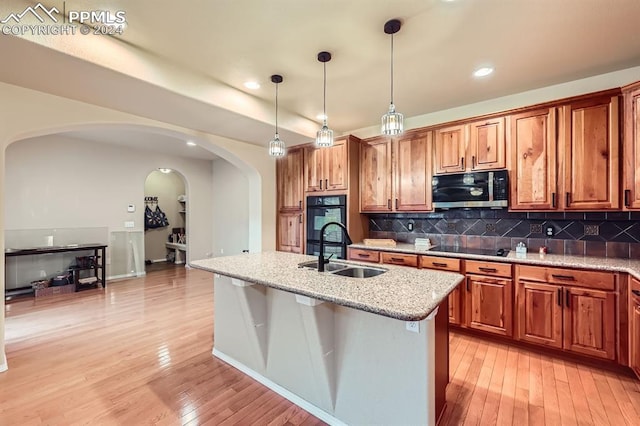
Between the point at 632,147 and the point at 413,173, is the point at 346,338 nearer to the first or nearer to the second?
the point at 413,173

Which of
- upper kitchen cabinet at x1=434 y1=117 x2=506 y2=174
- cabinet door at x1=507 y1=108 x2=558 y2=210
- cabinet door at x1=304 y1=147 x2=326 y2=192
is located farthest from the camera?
cabinet door at x1=304 y1=147 x2=326 y2=192

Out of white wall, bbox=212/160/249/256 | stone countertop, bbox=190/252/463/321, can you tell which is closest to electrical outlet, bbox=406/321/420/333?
stone countertop, bbox=190/252/463/321

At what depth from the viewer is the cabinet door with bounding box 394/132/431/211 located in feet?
11.6

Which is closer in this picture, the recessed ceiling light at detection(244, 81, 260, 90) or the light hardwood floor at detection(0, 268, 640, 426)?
the light hardwood floor at detection(0, 268, 640, 426)

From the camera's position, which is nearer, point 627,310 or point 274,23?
point 274,23

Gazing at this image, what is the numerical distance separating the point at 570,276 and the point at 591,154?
1.15 m

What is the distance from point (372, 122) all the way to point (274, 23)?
2.44m

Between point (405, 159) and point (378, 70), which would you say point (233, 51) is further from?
point (405, 159)

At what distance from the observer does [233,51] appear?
2381 millimetres

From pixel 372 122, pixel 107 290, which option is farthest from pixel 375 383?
pixel 107 290

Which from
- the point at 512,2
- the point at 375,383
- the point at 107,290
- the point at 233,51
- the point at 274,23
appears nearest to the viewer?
the point at 375,383

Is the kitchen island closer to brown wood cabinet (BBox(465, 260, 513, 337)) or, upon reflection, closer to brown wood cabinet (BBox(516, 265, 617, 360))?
brown wood cabinet (BBox(465, 260, 513, 337))

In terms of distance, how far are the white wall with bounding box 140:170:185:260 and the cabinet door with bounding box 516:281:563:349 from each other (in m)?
7.80

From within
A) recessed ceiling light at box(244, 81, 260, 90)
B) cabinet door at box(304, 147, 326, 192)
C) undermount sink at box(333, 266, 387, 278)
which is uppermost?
recessed ceiling light at box(244, 81, 260, 90)
